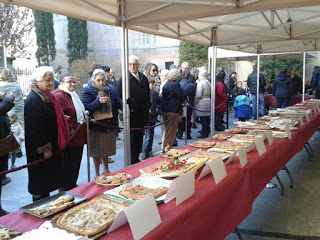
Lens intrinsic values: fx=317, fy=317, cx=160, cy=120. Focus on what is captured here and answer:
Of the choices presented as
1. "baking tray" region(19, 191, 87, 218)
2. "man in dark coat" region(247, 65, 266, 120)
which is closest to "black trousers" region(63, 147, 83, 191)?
"baking tray" region(19, 191, 87, 218)

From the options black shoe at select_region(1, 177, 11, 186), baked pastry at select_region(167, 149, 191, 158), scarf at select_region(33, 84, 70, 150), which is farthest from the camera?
black shoe at select_region(1, 177, 11, 186)

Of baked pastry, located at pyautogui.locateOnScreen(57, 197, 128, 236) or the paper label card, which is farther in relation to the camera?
the paper label card

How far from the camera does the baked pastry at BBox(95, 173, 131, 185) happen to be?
6.01ft

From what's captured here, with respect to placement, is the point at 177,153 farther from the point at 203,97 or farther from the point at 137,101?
the point at 203,97

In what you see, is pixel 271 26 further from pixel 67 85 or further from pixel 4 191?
pixel 4 191

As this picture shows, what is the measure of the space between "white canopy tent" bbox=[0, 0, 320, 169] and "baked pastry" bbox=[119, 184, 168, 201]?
1.82m

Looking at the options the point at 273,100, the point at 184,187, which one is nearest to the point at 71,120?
the point at 184,187

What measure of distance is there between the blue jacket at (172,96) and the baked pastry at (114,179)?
3.37 meters

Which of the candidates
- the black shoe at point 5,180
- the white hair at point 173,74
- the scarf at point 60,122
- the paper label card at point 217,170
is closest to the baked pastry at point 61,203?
the paper label card at point 217,170

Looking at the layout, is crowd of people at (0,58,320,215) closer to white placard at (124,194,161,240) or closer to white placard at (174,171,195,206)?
white placard at (174,171,195,206)

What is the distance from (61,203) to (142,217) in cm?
48

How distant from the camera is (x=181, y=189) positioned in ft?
5.22

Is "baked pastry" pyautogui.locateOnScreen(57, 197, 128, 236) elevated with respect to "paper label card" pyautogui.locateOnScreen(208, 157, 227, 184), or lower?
lower

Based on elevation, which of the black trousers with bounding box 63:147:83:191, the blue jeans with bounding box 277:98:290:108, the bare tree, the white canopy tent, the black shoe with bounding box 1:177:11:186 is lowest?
the black shoe with bounding box 1:177:11:186
